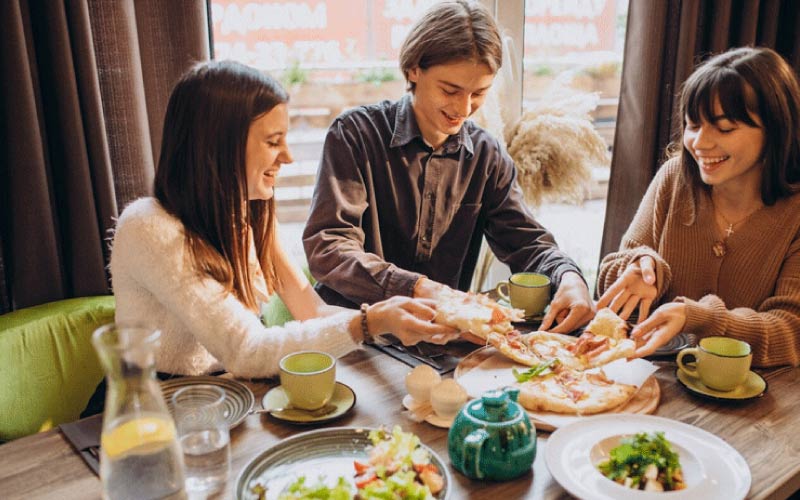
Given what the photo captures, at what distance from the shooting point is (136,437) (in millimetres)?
917

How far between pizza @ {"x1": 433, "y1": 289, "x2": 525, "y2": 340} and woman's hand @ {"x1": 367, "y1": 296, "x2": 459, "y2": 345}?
0.02 metres

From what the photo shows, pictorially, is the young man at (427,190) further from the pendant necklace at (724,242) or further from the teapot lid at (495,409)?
the teapot lid at (495,409)

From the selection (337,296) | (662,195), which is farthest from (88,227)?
(662,195)

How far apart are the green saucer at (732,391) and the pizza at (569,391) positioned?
12 centimetres

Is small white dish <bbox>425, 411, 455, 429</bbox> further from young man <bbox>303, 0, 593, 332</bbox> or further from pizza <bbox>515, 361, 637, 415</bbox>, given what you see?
young man <bbox>303, 0, 593, 332</bbox>

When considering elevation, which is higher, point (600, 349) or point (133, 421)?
point (133, 421)

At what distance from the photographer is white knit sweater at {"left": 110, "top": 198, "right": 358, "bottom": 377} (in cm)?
147

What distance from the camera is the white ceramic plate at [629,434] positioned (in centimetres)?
111

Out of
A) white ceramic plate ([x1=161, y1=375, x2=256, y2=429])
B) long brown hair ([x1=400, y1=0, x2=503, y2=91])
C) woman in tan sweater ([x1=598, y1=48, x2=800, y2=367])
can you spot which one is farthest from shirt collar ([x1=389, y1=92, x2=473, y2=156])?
white ceramic plate ([x1=161, y1=375, x2=256, y2=429])

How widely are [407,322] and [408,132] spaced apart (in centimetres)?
85

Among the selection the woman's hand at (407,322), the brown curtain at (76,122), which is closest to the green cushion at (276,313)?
the brown curtain at (76,122)

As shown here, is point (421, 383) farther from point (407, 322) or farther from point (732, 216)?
point (732, 216)

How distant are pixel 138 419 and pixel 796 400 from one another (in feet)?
4.11

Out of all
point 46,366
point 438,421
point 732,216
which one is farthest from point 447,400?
point 732,216
